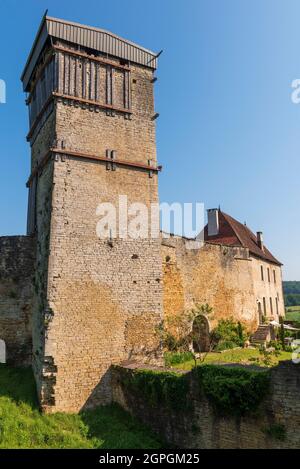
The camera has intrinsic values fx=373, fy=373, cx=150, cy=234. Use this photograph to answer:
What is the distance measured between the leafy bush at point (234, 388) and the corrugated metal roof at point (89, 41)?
11784mm

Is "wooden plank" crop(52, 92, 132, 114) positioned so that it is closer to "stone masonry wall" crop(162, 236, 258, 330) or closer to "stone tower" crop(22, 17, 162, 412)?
"stone tower" crop(22, 17, 162, 412)

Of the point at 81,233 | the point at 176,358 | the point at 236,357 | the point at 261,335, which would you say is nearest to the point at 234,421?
the point at 176,358

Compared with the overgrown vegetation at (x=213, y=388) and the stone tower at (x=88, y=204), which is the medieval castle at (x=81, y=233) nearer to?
the stone tower at (x=88, y=204)

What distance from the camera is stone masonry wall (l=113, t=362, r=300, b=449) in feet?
25.0

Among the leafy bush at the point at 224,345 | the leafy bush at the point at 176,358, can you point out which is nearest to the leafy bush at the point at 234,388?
the leafy bush at the point at 176,358

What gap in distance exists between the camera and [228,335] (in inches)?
775

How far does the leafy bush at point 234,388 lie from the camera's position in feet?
26.4

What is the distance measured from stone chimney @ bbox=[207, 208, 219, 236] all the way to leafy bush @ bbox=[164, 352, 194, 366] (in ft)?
39.4

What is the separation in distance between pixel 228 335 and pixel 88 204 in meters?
11.3

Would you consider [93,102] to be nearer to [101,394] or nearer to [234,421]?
[101,394]

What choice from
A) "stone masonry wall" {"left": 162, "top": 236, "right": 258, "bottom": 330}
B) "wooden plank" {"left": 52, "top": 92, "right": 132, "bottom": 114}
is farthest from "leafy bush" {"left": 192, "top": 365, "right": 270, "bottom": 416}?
"wooden plank" {"left": 52, "top": 92, "right": 132, "bottom": 114}
